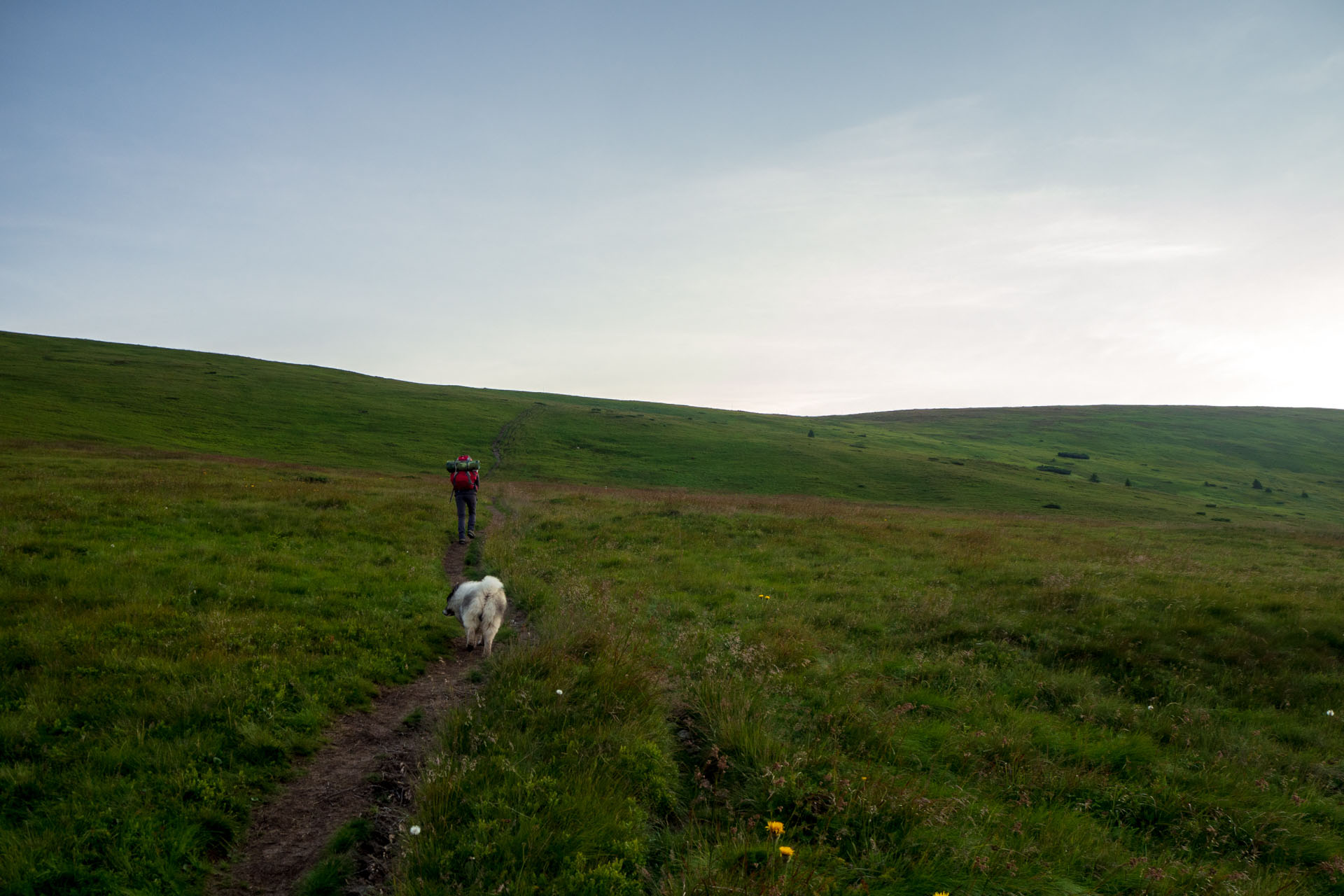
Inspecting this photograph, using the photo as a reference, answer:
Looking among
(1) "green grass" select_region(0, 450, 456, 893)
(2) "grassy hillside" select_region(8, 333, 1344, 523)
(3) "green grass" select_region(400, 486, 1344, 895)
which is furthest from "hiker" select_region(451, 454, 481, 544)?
(2) "grassy hillside" select_region(8, 333, 1344, 523)

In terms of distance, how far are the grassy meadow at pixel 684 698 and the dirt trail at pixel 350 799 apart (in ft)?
0.71

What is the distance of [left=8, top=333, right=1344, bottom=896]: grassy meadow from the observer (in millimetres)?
4590

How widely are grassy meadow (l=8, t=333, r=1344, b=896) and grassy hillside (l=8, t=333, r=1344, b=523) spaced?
32319 millimetres

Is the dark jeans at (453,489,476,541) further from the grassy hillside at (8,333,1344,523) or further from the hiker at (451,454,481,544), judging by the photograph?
the grassy hillside at (8,333,1344,523)

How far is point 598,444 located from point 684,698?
6459 cm

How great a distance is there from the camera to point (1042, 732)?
788cm

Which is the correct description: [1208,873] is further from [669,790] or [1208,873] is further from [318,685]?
[318,685]

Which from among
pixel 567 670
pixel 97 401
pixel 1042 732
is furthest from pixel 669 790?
pixel 97 401

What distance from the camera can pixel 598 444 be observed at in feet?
234

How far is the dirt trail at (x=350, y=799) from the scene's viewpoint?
459 cm

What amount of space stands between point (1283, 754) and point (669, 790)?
8.27 meters

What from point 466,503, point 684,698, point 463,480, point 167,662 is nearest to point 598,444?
point 466,503

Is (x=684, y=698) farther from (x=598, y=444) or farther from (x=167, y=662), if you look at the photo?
(x=598, y=444)

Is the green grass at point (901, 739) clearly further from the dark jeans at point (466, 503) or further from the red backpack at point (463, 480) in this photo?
the red backpack at point (463, 480)
